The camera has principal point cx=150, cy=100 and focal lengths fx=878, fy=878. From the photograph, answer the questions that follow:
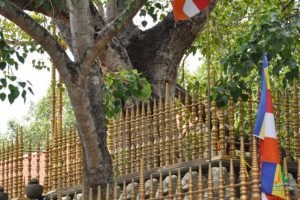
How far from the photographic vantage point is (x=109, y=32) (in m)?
9.44

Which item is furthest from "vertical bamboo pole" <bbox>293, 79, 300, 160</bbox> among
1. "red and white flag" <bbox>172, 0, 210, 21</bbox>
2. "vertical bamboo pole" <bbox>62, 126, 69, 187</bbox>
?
"vertical bamboo pole" <bbox>62, 126, 69, 187</bbox>

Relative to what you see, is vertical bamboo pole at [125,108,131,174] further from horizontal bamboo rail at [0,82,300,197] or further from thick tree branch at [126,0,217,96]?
thick tree branch at [126,0,217,96]

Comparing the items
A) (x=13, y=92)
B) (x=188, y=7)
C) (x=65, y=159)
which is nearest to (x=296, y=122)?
(x=188, y=7)

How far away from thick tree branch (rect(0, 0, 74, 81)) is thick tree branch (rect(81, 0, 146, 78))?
0.54 ft

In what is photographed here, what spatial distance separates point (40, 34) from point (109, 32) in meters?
0.76

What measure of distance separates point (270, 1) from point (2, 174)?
5.90 metres

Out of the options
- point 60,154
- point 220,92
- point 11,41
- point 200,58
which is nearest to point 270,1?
point 200,58

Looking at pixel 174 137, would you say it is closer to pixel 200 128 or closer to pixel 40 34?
pixel 200 128

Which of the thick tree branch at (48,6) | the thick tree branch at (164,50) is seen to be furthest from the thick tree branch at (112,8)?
the thick tree branch at (48,6)

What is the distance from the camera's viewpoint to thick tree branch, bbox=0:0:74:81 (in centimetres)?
894

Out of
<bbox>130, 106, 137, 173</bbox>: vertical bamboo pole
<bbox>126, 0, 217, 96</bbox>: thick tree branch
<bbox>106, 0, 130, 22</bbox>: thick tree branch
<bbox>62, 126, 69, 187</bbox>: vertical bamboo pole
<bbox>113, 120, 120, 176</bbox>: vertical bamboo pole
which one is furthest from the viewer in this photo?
<bbox>106, 0, 130, 22</bbox>: thick tree branch

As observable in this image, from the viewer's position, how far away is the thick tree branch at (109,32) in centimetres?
934

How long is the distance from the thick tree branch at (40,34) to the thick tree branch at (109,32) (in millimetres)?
164

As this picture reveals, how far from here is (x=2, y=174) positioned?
1295 centimetres
